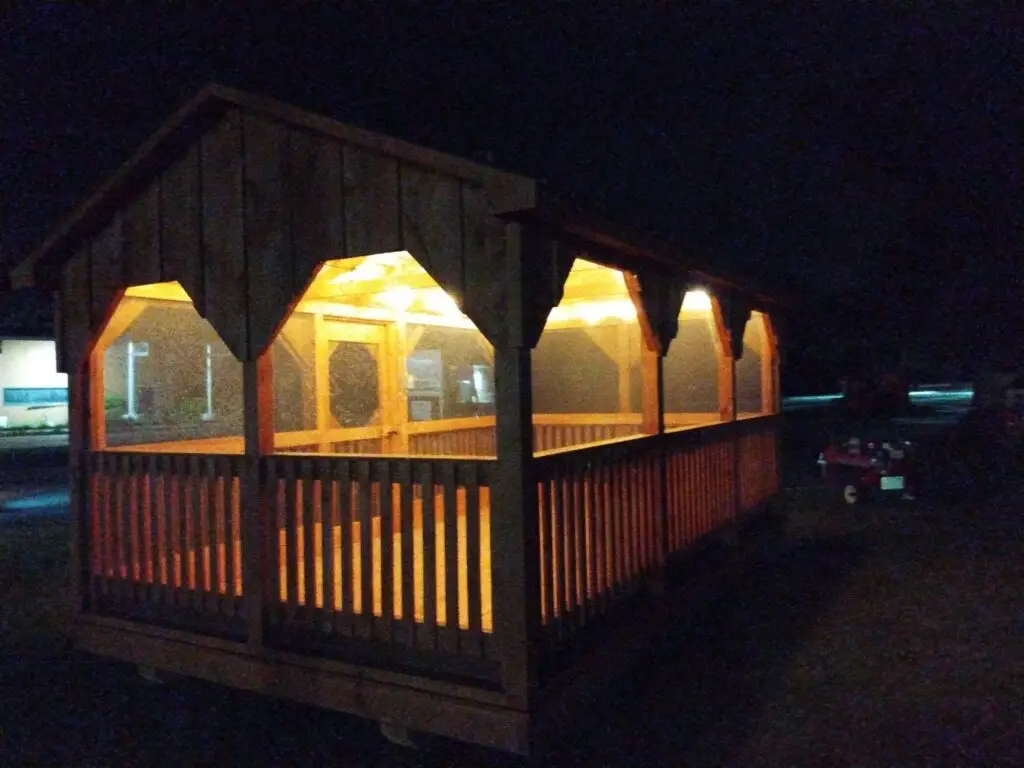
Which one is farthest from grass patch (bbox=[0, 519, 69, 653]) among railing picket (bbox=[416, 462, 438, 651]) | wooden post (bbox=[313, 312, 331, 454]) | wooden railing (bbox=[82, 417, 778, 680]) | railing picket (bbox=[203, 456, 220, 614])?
railing picket (bbox=[416, 462, 438, 651])

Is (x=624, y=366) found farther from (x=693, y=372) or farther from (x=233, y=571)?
(x=233, y=571)

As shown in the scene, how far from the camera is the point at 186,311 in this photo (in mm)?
7379

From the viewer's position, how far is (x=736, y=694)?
539 centimetres

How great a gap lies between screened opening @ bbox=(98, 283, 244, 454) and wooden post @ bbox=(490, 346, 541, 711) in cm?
332

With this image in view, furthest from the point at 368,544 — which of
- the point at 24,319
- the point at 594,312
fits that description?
the point at 24,319

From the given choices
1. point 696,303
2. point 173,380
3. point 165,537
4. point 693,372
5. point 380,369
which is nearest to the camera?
point 165,537

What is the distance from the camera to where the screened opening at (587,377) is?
34.2 ft

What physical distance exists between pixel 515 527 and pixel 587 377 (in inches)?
254

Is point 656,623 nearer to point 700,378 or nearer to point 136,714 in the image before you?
point 136,714

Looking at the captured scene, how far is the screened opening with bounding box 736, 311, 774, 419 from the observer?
10556mm

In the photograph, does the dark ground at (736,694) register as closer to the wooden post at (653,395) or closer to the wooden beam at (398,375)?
the wooden post at (653,395)

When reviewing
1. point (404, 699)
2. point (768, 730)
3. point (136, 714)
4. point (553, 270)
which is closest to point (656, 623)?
point (768, 730)

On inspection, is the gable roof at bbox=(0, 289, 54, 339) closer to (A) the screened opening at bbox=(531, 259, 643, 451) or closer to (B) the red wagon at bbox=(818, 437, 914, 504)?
(A) the screened opening at bbox=(531, 259, 643, 451)

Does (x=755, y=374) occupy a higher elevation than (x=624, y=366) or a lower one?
lower
